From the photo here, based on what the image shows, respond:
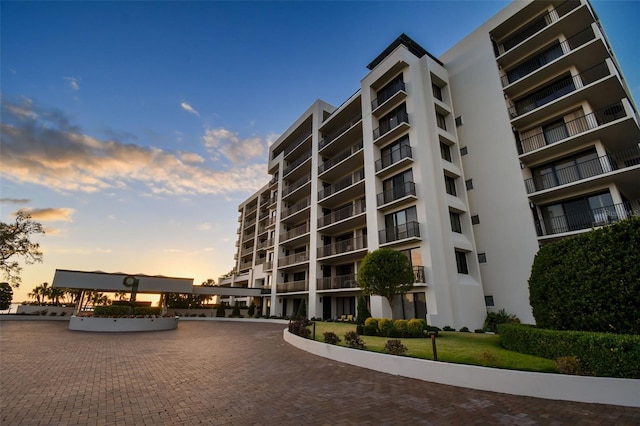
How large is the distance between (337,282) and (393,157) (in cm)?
1209

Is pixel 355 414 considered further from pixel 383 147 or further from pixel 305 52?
pixel 383 147

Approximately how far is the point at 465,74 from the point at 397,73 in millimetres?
5728

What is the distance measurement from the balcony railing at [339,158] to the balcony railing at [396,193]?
23.8ft

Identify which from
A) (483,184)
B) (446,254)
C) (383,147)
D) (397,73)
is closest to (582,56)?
(483,184)

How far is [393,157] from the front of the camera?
22656mm

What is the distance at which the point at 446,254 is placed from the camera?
1848 centimetres

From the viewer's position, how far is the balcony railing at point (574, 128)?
17656mm

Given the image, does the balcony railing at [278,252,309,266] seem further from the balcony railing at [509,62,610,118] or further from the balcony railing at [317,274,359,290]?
the balcony railing at [509,62,610,118]

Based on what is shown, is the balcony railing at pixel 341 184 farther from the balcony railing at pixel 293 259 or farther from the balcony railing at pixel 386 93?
the balcony railing at pixel 293 259

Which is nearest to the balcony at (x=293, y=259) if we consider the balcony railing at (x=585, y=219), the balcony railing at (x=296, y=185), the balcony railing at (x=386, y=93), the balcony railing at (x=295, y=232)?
the balcony railing at (x=295, y=232)

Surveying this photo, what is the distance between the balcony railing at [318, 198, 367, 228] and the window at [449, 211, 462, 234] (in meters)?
7.29

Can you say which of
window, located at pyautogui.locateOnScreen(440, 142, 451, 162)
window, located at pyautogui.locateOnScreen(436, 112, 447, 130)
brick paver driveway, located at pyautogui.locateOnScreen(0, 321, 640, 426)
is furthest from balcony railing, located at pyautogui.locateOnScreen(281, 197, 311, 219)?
brick paver driveway, located at pyautogui.locateOnScreen(0, 321, 640, 426)

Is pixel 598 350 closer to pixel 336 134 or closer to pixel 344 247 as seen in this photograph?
pixel 344 247

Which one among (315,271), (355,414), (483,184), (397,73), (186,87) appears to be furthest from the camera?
(315,271)
